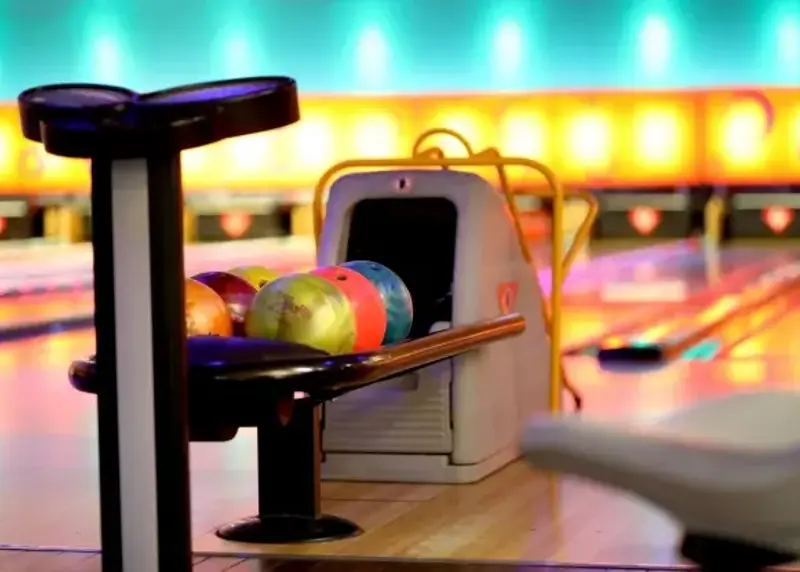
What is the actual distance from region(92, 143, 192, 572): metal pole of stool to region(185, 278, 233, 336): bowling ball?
2.43 ft

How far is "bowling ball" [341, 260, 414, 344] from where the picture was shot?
2.70 m

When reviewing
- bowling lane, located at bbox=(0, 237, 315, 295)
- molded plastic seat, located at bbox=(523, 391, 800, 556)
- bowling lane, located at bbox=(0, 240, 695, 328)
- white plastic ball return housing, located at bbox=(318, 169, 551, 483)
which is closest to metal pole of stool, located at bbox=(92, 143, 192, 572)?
molded plastic seat, located at bbox=(523, 391, 800, 556)

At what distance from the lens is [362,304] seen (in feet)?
8.03

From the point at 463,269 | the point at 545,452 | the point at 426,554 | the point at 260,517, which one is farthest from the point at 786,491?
A: the point at 463,269

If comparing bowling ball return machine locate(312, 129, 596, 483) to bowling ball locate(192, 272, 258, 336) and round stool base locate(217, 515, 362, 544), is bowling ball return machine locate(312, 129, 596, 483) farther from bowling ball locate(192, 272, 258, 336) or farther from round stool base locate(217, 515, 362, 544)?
bowling ball locate(192, 272, 258, 336)

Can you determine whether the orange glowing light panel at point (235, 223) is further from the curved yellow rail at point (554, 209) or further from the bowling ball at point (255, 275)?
the bowling ball at point (255, 275)

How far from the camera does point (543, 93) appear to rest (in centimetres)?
1144

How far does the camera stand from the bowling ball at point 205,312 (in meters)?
2.22

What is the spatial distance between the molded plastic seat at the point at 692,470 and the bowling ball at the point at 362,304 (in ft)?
4.87

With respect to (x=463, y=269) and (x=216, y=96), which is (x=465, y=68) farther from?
(x=216, y=96)

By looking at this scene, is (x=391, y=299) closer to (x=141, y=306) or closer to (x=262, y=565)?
(x=262, y=565)

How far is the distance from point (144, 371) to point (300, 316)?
81 cm

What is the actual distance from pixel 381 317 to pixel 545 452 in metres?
1.60

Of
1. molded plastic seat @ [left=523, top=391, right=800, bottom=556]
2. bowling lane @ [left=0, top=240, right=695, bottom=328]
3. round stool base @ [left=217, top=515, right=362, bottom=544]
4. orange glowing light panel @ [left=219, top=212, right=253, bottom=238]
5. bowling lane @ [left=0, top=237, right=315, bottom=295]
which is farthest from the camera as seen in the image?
orange glowing light panel @ [left=219, top=212, right=253, bottom=238]
